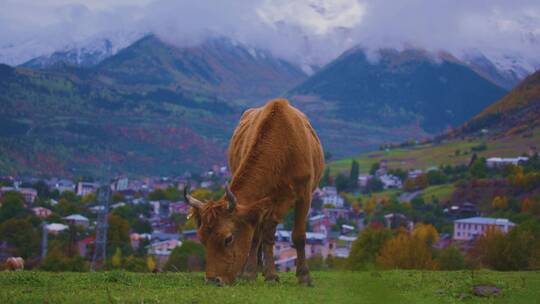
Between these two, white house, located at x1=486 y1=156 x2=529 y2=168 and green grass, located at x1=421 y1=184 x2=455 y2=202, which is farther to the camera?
white house, located at x1=486 y1=156 x2=529 y2=168

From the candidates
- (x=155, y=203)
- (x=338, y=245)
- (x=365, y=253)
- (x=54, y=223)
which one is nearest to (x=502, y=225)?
(x=338, y=245)

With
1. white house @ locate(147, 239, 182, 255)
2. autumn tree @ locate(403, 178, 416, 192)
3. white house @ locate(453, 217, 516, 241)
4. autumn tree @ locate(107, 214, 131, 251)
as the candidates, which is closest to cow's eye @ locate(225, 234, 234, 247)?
autumn tree @ locate(107, 214, 131, 251)

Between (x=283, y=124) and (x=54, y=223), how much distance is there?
116m

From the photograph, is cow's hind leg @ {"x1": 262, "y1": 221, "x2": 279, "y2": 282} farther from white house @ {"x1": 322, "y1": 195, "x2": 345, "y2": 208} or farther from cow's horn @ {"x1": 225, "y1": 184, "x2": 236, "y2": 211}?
white house @ {"x1": 322, "y1": 195, "x2": 345, "y2": 208}

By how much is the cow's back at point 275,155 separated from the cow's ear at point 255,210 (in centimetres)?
19

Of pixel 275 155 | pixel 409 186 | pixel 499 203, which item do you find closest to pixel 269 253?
pixel 275 155

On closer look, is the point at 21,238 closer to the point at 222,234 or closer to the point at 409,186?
the point at 222,234

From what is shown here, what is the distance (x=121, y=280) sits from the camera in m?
13.2

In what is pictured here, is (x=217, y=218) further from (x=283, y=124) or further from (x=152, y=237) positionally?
(x=152, y=237)

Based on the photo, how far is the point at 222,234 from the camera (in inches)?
468

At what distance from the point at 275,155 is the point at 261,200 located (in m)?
0.92

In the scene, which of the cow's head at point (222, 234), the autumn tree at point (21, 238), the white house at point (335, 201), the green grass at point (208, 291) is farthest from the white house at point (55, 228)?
the cow's head at point (222, 234)

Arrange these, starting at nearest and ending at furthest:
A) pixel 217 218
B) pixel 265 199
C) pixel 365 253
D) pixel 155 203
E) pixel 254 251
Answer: pixel 217 218 < pixel 265 199 < pixel 254 251 < pixel 365 253 < pixel 155 203

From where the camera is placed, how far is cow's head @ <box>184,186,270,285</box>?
11.8 meters
